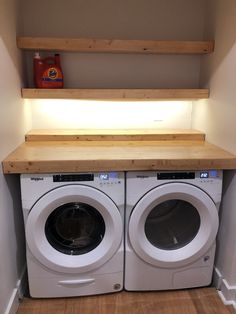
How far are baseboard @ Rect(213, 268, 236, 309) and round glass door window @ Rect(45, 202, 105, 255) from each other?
0.84 metres

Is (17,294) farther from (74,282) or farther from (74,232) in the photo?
(74,232)

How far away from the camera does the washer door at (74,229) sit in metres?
1.47

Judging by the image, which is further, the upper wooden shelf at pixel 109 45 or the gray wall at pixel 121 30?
the gray wall at pixel 121 30

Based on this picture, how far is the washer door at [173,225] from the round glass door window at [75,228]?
0.79 feet

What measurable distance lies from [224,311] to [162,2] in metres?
2.13

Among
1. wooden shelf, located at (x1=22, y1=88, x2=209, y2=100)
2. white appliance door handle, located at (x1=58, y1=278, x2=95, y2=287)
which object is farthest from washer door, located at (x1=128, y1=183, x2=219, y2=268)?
wooden shelf, located at (x1=22, y1=88, x2=209, y2=100)

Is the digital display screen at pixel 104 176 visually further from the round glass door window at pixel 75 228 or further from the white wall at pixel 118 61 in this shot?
the white wall at pixel 118 61

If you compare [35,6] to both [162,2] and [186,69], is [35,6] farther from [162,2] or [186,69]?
[186,69]

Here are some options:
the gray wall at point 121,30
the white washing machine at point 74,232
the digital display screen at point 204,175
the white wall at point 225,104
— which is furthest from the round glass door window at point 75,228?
the gray wall at point 121,30

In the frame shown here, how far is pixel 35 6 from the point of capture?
6.10 ft

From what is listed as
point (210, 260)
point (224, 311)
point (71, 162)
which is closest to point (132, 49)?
point (71, 162)

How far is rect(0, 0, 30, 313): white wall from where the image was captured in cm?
142

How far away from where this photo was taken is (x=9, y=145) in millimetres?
1526

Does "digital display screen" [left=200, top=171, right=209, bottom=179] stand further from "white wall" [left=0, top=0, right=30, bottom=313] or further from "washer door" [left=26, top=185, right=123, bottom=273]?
"white wall" [left=0, top=0, right=30, bottom=313]
